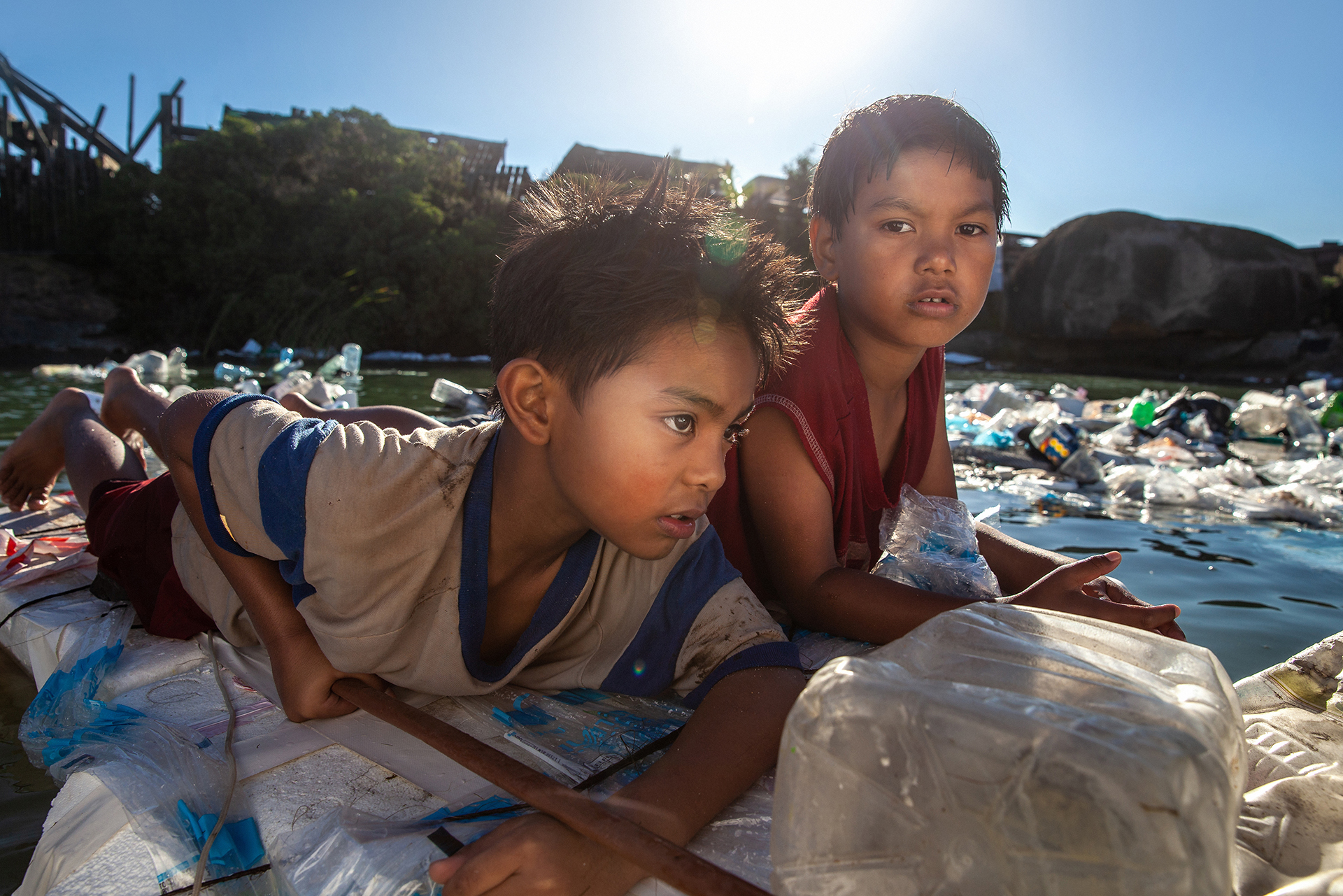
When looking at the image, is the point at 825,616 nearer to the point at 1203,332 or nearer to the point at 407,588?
the point at 407,588

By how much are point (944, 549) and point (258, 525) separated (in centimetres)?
141

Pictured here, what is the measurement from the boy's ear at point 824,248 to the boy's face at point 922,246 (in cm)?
9

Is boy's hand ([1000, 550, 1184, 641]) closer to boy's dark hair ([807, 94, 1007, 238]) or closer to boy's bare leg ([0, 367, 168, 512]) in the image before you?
boy's dark hair ([807, 94, 1007, 238])

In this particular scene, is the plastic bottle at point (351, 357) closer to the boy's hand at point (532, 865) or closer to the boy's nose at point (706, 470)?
the boy's nose at point (706, 470)

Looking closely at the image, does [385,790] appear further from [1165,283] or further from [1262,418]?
[1165,283]

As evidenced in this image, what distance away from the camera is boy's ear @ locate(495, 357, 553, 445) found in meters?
1.24

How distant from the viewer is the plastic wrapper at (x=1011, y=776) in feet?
1.88

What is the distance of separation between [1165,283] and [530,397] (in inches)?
703

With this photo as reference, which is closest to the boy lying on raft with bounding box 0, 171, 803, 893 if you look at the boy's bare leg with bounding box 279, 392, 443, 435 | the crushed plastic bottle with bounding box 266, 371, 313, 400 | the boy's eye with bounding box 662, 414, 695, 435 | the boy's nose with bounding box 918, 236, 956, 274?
the boy's eye with bounding box 662, 414, 695, 435

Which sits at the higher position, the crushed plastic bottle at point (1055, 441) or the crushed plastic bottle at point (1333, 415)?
the crushed plastic bottle at point (1333, 415)

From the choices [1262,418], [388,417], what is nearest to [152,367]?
[388,417]

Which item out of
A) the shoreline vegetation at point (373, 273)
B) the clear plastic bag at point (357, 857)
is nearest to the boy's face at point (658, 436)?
the clear plastic bag at point (357, 857)

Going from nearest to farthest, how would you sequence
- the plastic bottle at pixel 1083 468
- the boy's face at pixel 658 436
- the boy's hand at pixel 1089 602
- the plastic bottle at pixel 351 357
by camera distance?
1. the boy's face at pixel 658 436
2. the boy's hand at pixel 1089 602
3. the plastic bottle at pixel 1083 468
4. the plastic bottle at pixel 351 357

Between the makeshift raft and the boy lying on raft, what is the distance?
61mm
